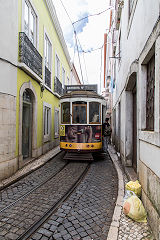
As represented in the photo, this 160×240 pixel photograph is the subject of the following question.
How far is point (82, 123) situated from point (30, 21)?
4.83 metres

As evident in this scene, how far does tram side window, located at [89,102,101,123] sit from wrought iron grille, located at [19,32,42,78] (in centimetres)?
287

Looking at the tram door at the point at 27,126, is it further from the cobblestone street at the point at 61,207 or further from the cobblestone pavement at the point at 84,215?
the cobblestone pavement at the point at 84,215

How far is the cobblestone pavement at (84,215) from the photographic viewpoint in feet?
8.36

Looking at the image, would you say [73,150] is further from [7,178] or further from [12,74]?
[12,74]

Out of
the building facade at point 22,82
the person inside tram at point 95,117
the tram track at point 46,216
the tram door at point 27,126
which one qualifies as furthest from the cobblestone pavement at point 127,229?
the tram door at point 27,126

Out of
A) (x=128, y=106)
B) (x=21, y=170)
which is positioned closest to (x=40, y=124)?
(x=21, y=170)

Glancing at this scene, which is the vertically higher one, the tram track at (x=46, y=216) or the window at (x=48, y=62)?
the window at (x=48, y=62)

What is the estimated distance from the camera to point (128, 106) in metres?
5.78

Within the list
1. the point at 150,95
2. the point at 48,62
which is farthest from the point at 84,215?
the point at 48,62

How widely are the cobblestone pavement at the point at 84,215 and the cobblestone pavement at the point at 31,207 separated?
277mm

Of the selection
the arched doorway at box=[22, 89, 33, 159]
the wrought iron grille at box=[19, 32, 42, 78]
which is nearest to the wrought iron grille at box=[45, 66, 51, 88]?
the wrought iron grille at box=[19, 32, 42, 78]

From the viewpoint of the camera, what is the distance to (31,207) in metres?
3.35

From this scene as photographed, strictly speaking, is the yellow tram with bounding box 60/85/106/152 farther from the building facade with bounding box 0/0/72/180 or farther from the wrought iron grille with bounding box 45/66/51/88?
the wrought iron grille with bounding box 45/66/51/88

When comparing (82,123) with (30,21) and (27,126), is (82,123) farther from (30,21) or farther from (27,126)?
(30,21)
